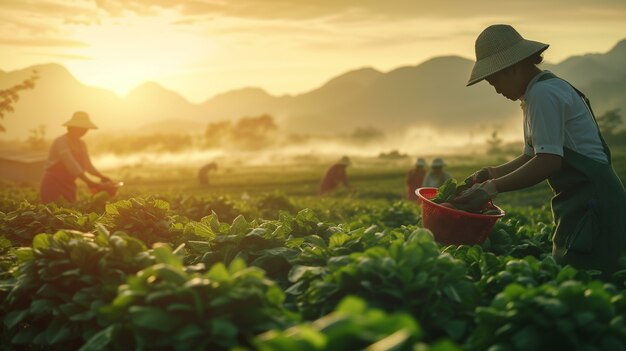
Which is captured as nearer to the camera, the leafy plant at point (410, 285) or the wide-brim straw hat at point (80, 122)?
the leafy plant at point (410, 285)

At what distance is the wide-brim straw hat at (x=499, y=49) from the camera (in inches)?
164

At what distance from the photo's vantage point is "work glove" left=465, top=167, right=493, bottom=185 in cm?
459

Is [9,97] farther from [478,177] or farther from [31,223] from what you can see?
[478,177]

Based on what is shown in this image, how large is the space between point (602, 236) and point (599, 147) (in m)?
0.61

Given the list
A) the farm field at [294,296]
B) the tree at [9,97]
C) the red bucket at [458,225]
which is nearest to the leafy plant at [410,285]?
the farm field at [294,296]

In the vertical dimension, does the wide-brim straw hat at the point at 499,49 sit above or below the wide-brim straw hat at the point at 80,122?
above

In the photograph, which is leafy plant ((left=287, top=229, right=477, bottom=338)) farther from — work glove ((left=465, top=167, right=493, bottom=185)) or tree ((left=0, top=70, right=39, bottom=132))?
tree ((left=0, top=70, right=39, bottom=132))

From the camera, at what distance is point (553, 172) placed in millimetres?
Answer: 4023

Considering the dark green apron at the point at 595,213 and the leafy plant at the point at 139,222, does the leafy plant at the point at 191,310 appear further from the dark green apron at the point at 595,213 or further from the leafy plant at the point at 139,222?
the dark green apron at the point at 595,213

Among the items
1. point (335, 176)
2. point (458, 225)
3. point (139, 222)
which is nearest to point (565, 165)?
point (458, 225)

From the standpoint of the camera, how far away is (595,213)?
13.4 feet

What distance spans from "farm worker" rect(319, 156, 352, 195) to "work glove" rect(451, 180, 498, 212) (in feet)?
49.7

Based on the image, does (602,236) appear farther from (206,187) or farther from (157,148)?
(157,148)

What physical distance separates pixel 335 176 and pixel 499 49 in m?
15.8
